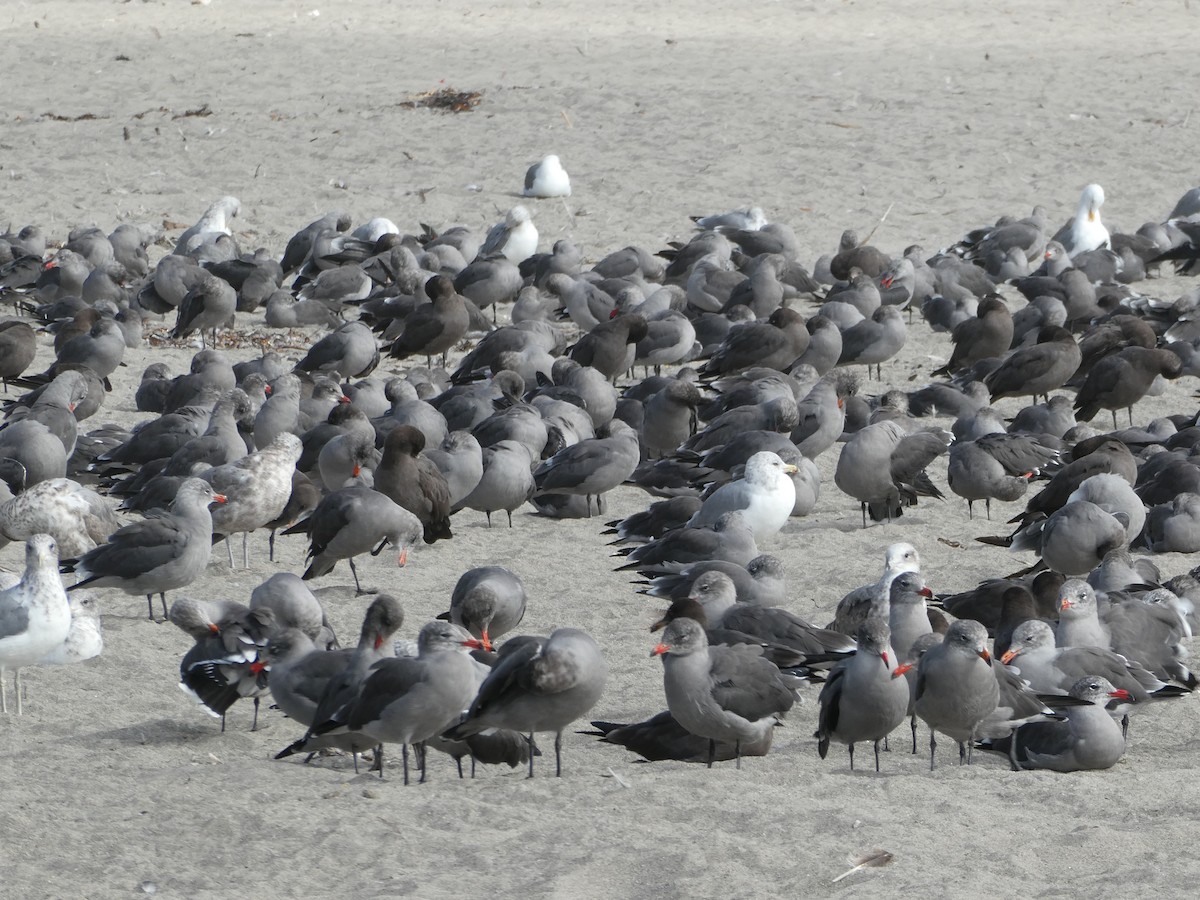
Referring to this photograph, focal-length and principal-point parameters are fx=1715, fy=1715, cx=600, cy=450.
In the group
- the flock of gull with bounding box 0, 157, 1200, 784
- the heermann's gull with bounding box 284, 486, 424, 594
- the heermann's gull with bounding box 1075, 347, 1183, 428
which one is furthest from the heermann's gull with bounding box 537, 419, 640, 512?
the heermann's gull with bounding box 1075, 347, 1183, 428

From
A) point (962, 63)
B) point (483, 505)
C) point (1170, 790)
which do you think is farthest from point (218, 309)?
point (962, 63)

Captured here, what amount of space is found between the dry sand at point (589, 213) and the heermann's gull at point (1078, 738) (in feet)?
0.51

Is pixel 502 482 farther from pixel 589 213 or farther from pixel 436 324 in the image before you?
pixel 589 213

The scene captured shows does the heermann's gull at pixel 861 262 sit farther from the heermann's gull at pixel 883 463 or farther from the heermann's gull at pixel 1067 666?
the heermann's gull at pixel 1067 666

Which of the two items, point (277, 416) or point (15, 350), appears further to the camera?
point (15, 350)

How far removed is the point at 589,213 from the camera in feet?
67.2

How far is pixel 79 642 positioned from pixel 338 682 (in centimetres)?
189

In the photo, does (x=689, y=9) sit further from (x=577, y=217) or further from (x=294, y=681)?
(x=294, y=681)

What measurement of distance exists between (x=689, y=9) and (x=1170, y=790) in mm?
27519

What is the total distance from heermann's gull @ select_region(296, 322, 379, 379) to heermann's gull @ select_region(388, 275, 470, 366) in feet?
2.07

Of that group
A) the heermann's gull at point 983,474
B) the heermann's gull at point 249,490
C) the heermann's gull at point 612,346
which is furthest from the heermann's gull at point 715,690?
the heermann's gull at point 612,346

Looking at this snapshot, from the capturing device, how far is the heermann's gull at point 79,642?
7.91 metres

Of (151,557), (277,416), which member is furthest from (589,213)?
(151,557)

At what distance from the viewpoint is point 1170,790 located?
6414mm
